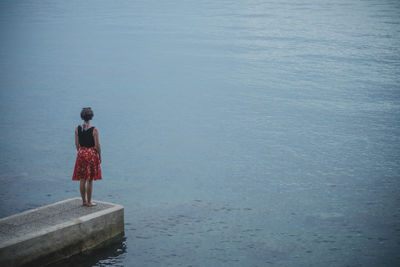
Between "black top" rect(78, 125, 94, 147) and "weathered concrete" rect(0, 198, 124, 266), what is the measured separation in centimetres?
108

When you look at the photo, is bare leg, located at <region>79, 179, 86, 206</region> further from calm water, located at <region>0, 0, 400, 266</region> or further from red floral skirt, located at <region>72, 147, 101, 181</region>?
calm water, located at <region>0, 0, 400, 266</region>

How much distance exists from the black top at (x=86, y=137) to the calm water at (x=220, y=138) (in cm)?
186

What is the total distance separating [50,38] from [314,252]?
2902 cm

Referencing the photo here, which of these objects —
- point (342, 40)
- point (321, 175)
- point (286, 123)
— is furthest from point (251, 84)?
point (342, 40)

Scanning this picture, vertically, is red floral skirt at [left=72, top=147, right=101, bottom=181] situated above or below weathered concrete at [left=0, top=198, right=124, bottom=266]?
above

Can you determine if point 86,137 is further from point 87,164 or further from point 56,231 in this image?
point 56,231

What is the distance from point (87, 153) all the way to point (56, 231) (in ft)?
4.95

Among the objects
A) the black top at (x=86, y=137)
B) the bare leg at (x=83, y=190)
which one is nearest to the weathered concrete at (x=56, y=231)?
the bare leg at (x=83, y=190)

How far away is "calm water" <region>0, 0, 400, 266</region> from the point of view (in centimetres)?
941

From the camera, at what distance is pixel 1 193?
1102 cm

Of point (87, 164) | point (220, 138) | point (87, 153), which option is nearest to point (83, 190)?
point (87, 164)

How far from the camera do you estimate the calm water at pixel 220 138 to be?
9.41 m

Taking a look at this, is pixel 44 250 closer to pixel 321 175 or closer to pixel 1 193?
pixel 1 193

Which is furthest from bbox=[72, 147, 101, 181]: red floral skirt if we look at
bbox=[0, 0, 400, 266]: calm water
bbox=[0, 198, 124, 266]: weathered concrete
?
bbox=[0, 0, 400, 266]: calm water
